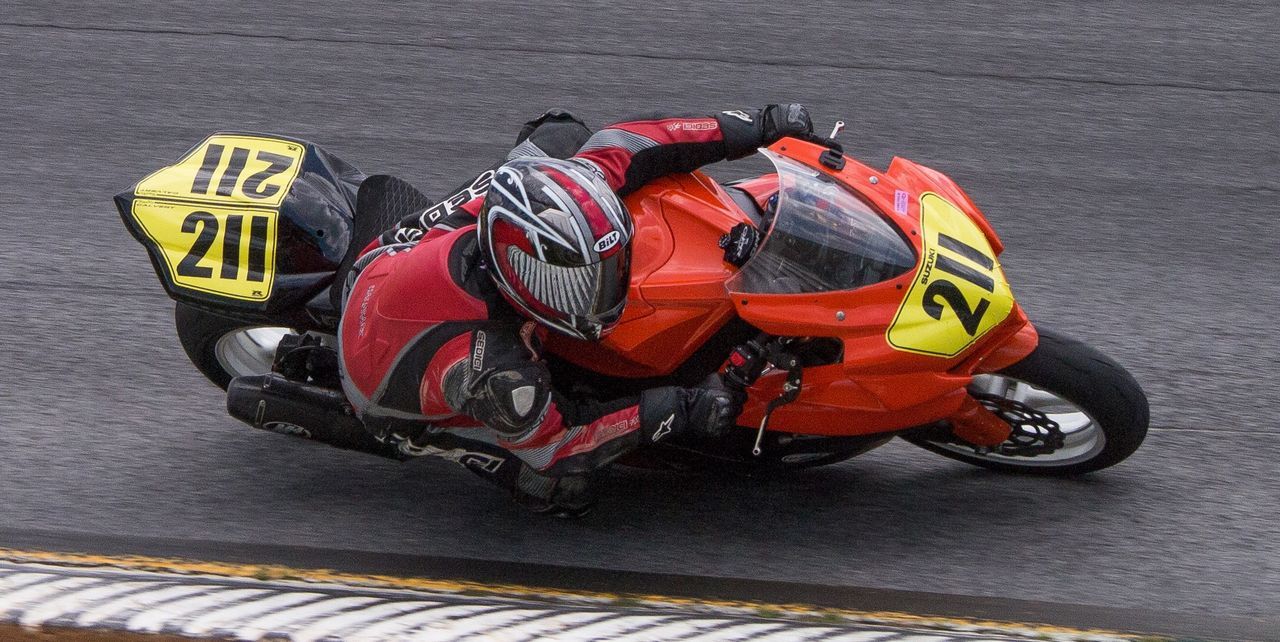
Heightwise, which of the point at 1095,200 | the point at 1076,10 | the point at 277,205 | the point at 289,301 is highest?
the point at 1076,10

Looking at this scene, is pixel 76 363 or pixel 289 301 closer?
pixel 289 301

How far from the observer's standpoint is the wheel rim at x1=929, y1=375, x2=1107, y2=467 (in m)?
3.79

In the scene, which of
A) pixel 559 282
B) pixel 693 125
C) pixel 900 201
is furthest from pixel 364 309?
pixel 900 201

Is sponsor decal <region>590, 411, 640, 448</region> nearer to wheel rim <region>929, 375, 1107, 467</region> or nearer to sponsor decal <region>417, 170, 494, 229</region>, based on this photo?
sponsor decal <region>417, 170, 494, 229</region>

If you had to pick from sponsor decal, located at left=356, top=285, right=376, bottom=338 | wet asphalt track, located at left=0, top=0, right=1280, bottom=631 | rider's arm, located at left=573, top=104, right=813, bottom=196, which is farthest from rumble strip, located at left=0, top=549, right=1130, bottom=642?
rider's arm, located at left=573, top=104, right=813, bottom=196

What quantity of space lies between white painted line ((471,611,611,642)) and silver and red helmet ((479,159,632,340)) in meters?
0.68

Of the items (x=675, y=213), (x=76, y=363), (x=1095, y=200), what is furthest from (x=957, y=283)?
(x=76, y=363)

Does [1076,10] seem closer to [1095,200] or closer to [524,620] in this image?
[1095,200]

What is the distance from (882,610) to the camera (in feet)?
11.6

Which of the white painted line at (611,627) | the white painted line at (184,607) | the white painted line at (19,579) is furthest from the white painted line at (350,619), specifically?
the white painted line at (19,579)

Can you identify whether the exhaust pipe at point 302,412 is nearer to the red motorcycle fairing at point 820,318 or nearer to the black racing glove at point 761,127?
the red motorcycle fairing at point 820,318

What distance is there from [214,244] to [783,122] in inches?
63.8

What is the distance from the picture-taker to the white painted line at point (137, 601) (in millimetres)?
2721

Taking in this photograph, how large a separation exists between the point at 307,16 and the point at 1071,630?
5195 millimetres
